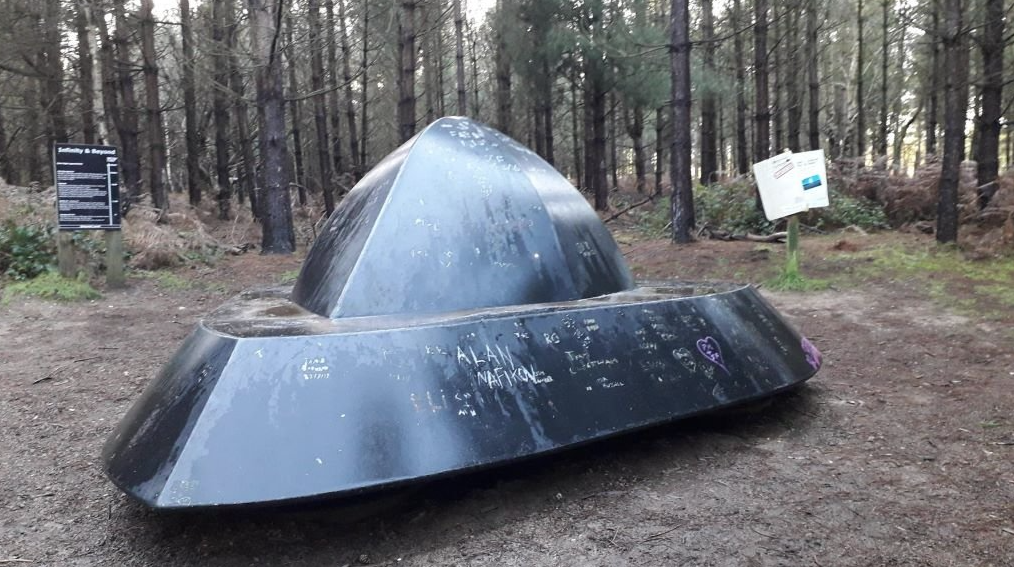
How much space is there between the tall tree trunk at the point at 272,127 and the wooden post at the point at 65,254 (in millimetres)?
4110

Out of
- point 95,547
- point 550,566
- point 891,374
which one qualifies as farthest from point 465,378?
point 891,374

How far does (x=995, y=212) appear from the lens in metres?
11.7

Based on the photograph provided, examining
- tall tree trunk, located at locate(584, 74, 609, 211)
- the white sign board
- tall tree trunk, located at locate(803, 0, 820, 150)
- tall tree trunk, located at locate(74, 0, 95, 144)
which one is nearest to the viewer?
the white sign board

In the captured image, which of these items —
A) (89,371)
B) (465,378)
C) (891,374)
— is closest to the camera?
(465,378)

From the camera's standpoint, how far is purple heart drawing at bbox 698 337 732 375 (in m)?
4.43

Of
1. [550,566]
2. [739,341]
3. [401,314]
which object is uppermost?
[401,314]

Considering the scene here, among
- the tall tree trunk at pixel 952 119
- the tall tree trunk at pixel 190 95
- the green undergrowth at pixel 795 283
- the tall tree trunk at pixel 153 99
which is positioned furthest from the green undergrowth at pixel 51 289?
the tall tree trunk at pixel 952 119

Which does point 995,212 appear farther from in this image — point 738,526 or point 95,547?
point 95,547

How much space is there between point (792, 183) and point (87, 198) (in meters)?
9.84

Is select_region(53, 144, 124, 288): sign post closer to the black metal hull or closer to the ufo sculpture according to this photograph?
the ufo sculpture

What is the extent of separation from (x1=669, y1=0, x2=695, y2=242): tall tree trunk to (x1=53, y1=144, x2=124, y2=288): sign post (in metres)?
9.28

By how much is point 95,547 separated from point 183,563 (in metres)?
0.55

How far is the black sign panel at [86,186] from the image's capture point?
10023mm

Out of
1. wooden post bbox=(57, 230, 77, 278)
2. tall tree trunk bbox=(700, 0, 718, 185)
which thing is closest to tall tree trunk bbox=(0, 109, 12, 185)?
wooden post bbox=(57, 230, 77, 278)
